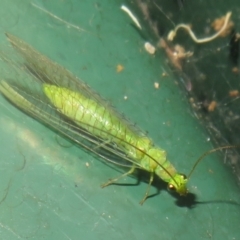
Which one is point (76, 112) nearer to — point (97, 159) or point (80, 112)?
point (80, 112)

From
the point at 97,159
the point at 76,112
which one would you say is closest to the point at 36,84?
the point at 76,112

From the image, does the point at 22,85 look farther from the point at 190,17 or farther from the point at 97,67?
the point at 190,17

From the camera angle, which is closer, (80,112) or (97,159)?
(80,112)

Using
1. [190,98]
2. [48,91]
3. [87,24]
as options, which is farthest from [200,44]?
[48,91]
